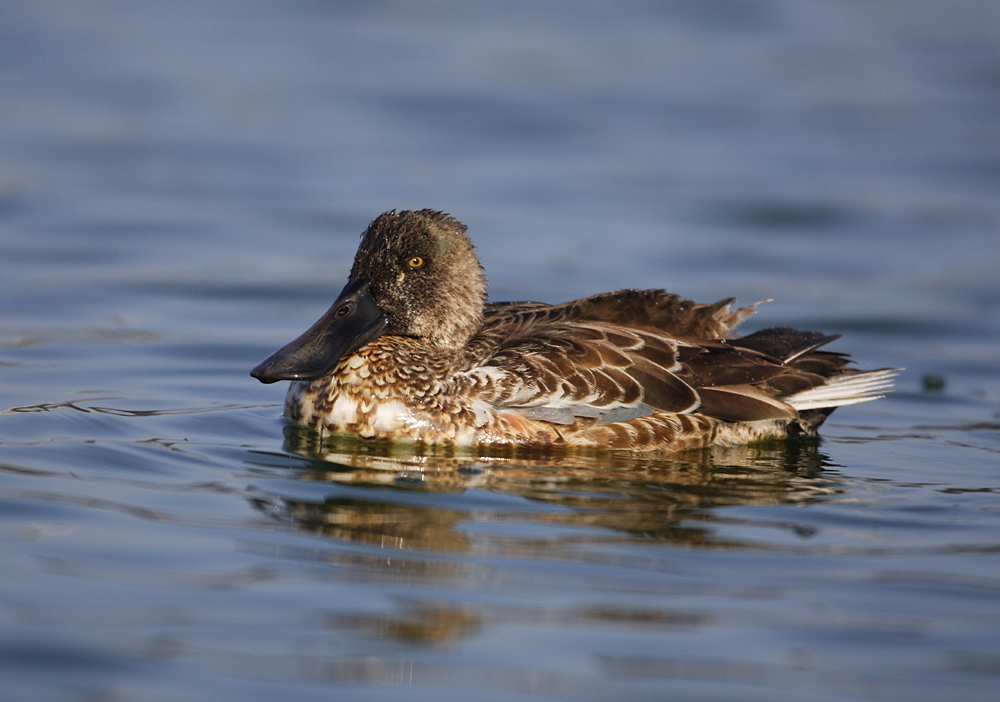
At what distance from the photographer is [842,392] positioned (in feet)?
25.6

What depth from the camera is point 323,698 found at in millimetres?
4387

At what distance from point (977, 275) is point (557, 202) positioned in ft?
14.1

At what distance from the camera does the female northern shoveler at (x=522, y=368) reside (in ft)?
24.2

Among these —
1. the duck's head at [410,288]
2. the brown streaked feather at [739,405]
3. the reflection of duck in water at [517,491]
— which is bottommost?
the reflection of duck in water at [517,491]

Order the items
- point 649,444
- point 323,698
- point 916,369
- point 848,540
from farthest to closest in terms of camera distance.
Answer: point 916,369 → point 649,444 → point 848,540 → point 323,698

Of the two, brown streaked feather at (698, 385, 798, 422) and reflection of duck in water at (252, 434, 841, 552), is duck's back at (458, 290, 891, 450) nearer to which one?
brown streaked feather at (698, 385, 798, 422)

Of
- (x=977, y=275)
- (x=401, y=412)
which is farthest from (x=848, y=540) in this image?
(x=977, y=275)

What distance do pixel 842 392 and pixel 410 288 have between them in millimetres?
2570

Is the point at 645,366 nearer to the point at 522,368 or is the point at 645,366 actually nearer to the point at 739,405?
the point at 739,405

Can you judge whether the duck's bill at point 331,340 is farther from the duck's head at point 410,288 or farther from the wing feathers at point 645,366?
the wing feathers at point 645,366

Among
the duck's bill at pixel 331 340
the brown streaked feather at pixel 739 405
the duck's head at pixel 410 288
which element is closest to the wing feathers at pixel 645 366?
the brown streaked feather at pixel 739 405

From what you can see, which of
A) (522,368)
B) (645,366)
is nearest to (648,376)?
(645,366)

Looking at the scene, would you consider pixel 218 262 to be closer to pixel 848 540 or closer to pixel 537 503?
pixel 537 503

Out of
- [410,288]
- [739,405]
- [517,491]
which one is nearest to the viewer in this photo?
[517,491]
